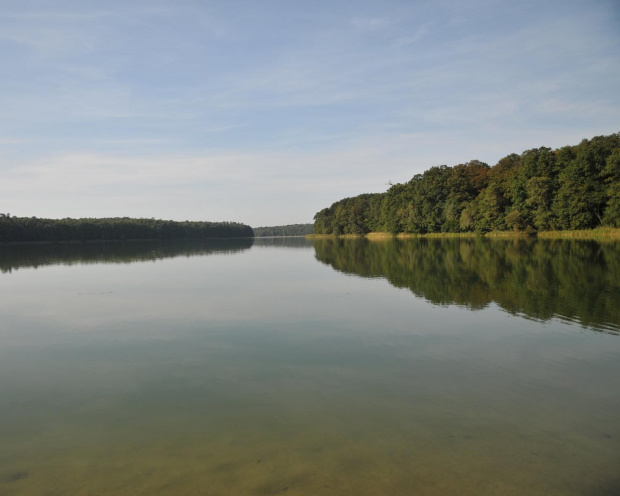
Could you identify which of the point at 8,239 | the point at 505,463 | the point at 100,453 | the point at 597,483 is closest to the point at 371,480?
the point at 505,463

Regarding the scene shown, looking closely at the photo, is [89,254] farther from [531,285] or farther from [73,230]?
[73,230]

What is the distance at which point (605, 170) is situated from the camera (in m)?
60.3

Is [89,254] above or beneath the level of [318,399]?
above

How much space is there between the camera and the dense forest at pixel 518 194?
63094mm

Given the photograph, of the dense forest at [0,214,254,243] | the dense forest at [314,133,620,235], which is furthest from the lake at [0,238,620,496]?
the dense forest at [0,214,254,243]

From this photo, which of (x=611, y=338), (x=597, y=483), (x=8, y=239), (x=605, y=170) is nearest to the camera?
(x=597, y=483)

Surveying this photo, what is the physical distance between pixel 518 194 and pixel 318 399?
78.2 m

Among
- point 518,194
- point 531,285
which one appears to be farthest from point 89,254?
point 518,194

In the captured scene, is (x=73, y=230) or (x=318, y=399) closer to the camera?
(x=318, y=399)

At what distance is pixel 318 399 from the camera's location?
7.63m

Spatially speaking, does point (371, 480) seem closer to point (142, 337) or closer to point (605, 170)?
point (142, 337)

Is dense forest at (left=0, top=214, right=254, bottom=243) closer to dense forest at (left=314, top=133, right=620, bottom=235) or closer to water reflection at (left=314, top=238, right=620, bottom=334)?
dense forest at (left=314, top=133, right=620, bottom=235)

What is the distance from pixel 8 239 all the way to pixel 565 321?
14659cm

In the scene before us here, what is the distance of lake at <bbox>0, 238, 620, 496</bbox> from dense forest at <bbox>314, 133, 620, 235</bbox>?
5635 cm
